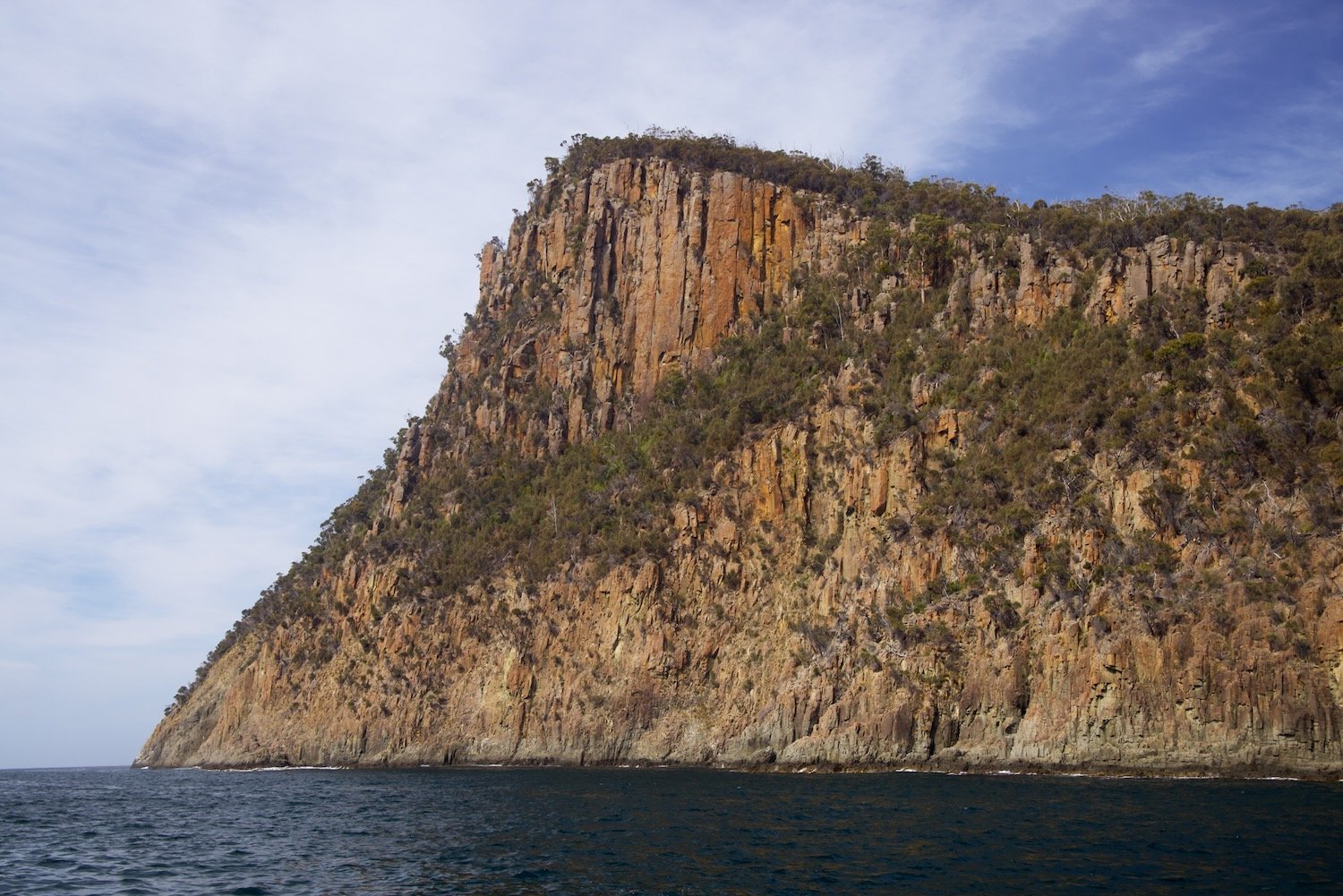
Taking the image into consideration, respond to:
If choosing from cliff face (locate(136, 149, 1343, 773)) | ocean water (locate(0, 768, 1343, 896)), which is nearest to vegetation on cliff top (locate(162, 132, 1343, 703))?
cliff face (locate(136, 149, 1343, 773))

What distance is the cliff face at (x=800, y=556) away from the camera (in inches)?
2405

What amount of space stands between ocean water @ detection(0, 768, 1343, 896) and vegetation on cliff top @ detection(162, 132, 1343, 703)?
67.7 ft

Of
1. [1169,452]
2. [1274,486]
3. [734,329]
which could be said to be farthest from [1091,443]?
[734,329]

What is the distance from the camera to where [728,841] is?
38656 mm

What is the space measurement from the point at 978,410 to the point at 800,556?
1854 cm

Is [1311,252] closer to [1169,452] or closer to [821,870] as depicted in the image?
[1169,452]

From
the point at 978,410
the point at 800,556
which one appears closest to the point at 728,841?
the point at 800,556

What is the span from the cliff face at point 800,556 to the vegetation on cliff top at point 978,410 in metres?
0.39

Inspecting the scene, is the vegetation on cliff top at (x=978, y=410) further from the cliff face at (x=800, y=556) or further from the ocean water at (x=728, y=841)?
the ocean water at (x=728, y=841)

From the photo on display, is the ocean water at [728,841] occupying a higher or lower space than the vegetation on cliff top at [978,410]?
lower

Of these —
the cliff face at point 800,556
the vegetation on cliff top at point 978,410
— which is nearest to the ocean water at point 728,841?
the cliff face at point 800,556

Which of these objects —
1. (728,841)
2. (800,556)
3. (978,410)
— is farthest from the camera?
(800,556)

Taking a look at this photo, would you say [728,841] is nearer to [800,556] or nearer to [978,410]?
[800,556]

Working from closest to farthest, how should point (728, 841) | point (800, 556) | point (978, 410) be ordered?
1. point (728, 841)
2. point (978, 410)
3. point (800, 556)
